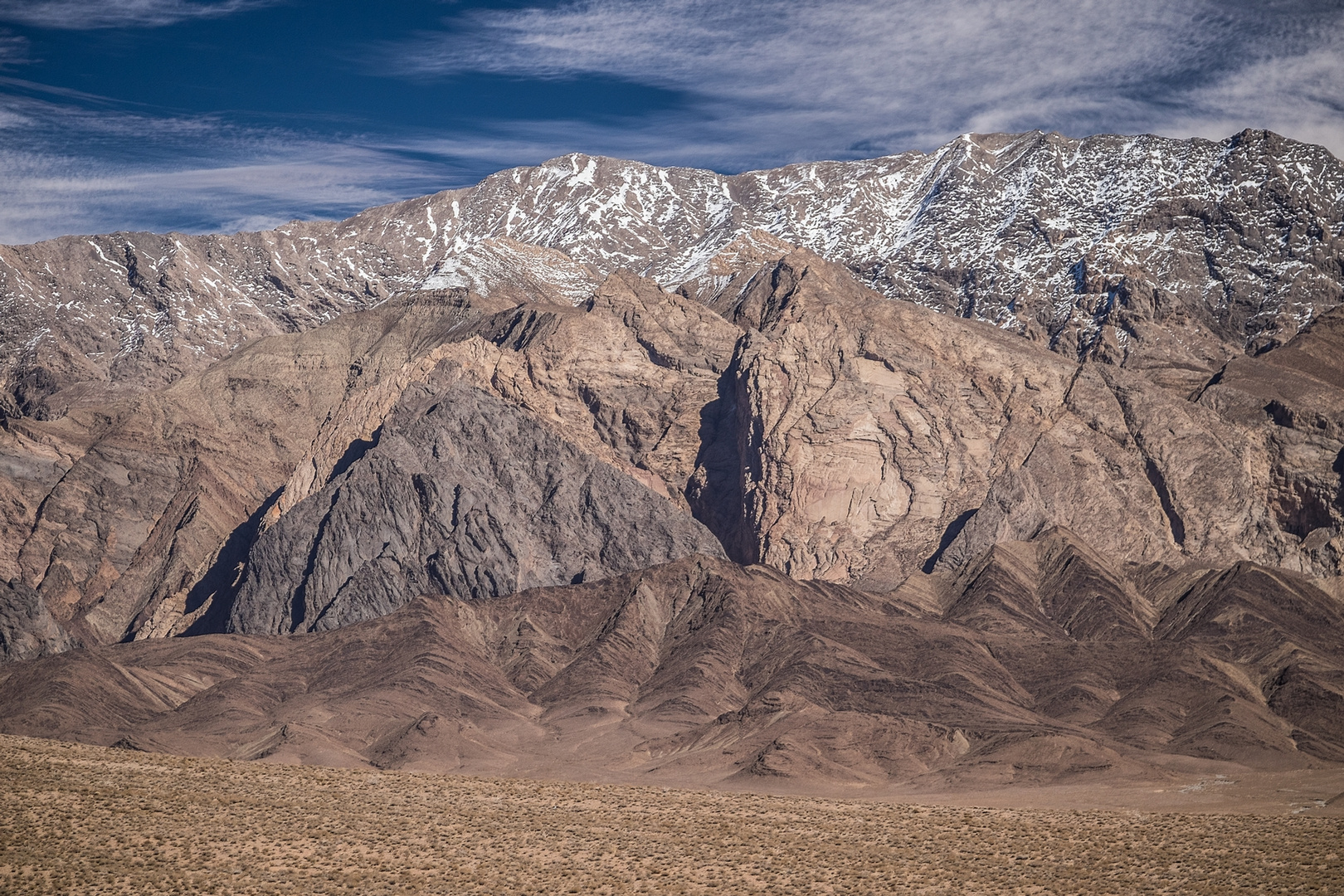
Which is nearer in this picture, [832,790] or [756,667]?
[832,790]

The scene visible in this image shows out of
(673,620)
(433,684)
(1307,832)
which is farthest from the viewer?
(673,620)

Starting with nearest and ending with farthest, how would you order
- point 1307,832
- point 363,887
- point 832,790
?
point 363,887
point 1307,832
point 832,790

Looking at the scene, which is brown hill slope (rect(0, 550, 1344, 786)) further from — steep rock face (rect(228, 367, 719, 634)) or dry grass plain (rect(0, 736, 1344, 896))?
dry grass plain (rect(0, 736, 1344, 896))

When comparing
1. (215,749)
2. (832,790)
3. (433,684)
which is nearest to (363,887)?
(832,790)

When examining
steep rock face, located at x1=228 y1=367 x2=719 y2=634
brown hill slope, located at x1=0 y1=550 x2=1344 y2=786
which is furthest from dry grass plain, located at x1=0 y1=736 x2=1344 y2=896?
steep rock face, located at x1=228 y1=367 x2=719 y2=634

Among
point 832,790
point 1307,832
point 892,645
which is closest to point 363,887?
point 1307,832

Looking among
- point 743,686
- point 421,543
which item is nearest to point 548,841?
point 743,686

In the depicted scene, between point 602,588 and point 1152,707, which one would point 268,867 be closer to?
point 1152,707
